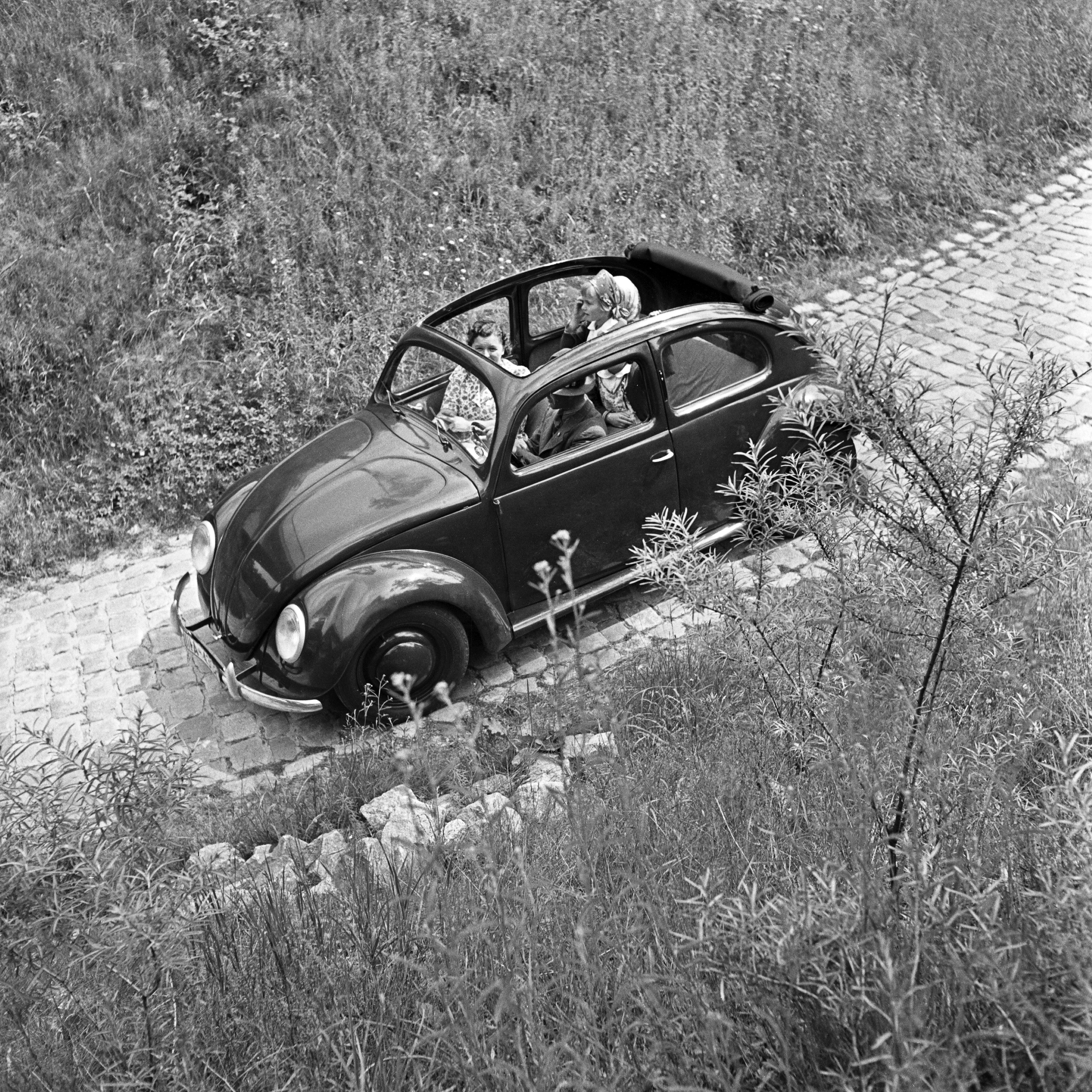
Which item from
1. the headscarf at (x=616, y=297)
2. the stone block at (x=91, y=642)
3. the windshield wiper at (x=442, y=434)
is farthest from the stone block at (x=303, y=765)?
the headscarf at (x=616, y=297)

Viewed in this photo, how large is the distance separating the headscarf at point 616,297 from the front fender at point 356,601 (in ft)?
6.46

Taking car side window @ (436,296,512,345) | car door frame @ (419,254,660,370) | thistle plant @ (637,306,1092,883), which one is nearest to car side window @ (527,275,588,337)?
car side window @ (436,296,512,345)

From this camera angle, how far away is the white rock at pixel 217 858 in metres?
3.94

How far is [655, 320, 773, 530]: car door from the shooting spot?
6348 mm

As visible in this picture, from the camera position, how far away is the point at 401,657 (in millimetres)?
5688

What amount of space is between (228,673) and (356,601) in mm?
720

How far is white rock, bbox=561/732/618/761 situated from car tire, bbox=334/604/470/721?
95cm

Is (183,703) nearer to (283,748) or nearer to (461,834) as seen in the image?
(283,748)

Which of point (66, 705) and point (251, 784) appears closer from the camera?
point (251, 784)

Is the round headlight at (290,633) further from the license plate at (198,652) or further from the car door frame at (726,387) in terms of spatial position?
the car door frame at (726,387)

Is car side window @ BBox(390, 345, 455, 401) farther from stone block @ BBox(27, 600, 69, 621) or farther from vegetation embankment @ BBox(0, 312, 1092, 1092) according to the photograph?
vegetation embankment @ BBox(0, 312, 1092, 1092)

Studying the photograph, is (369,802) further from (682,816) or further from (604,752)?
(682,816)

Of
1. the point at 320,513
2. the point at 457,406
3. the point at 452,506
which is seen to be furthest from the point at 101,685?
the point at 457,406

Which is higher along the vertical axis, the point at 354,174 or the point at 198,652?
the point at 354,174
